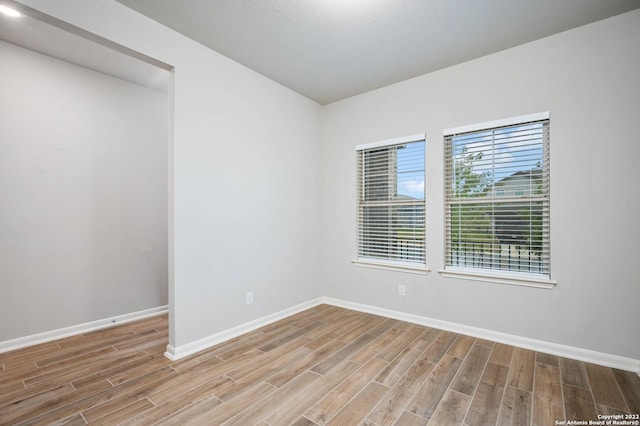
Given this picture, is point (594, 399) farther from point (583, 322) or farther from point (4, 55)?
point (4, 55)

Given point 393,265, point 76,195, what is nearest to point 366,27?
point 393,265

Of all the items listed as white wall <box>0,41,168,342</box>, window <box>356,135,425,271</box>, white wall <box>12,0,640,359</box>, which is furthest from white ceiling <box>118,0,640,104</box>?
white wall <box>0,41,168,342</box>

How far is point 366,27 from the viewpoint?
2510mm

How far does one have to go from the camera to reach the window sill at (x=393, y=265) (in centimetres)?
338

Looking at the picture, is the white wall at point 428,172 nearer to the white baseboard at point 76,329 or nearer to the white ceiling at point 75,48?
the white ceiling at point 75,48

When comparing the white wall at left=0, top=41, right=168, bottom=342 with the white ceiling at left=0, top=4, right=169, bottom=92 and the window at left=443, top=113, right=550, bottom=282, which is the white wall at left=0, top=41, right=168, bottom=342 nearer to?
the white ceiling at left=0, top=4, right=169, bottom=92

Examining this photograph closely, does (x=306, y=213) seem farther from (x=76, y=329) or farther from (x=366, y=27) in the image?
(x=76, y=329)

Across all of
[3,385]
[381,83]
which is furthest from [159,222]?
[381,83]

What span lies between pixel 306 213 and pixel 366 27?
87.7 inches

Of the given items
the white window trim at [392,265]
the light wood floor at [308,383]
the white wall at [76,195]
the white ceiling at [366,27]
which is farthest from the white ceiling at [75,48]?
the white window trim at [392,265]

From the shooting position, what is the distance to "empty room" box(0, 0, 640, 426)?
2.14 meters

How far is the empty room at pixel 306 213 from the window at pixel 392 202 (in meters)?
0.03

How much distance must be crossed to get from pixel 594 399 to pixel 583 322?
739 mm

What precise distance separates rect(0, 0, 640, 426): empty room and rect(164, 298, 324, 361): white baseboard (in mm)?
20
